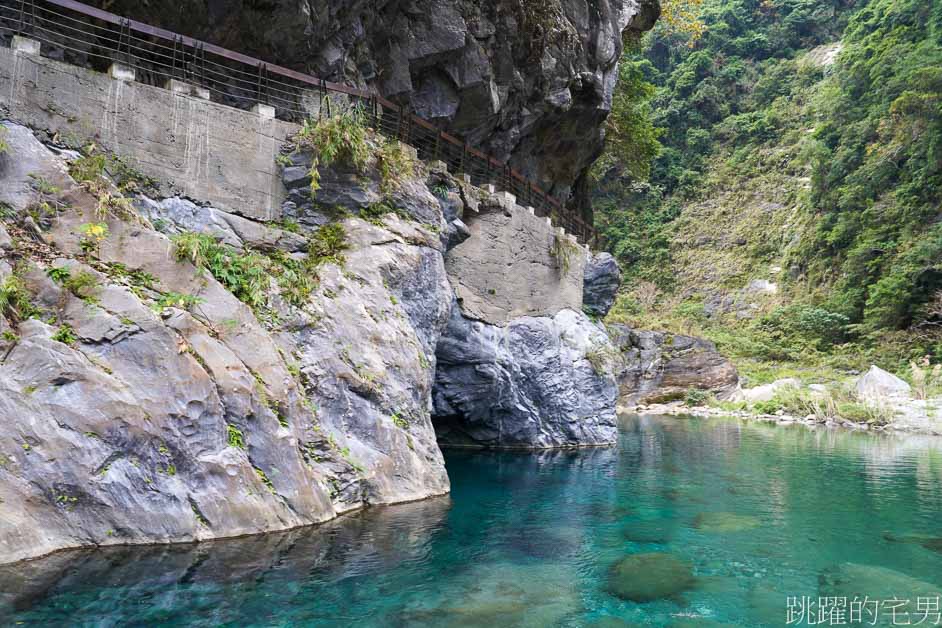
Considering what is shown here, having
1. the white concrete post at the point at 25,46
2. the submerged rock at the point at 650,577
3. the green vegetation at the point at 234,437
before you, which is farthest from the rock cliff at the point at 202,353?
the submerged rock at the point at 650,577

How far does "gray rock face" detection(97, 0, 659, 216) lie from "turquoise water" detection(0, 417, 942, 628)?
11158mm

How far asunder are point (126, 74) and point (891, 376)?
3690 cm

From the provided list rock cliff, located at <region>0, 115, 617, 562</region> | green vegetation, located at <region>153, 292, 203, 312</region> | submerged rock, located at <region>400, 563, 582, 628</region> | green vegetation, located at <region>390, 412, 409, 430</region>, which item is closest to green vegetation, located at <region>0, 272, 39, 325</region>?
rock cliff, located at <region>0, 115, 617, 562</region>

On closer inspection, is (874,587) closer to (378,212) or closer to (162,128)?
(378,212)

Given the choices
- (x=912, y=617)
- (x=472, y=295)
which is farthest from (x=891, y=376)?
(x=912, y=617)

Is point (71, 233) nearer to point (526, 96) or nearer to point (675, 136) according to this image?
point (526, 96)

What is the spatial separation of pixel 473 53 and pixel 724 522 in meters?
14.4

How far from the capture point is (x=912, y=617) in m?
7.33

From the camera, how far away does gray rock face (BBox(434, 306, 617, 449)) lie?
60.4 feet

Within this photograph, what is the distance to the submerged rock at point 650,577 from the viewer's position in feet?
26.0

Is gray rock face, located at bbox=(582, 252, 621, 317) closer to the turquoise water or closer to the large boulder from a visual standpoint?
the turquoise water

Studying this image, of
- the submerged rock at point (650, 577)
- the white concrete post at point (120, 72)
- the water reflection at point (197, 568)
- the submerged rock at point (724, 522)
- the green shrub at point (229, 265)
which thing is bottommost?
the submerged rock at point (724, 522)

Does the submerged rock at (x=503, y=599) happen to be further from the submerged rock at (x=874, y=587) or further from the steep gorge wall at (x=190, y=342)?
the submerged rock at (x=874, y=587)

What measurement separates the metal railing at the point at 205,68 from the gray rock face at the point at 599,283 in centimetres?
492
